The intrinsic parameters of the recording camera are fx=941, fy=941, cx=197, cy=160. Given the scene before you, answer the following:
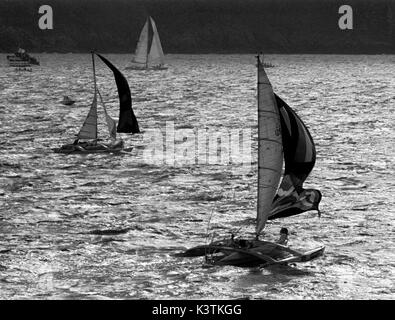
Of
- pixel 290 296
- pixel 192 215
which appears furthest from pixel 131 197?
pixel 290 296

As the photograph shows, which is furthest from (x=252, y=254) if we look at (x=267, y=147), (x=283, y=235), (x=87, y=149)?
(x=87, y=149)

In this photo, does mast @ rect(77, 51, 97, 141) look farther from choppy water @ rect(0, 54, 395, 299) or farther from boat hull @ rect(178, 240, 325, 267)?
boat hull @ rect(178, 240, 325, 267)

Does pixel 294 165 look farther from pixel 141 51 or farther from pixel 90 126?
pixel 141 51

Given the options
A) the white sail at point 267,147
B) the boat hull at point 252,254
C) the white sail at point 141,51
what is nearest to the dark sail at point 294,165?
the white sail at point 267,147

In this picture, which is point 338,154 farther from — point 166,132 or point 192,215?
point 192,215

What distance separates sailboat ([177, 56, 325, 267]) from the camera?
108ft

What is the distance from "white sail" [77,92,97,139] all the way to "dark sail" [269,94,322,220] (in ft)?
98.1

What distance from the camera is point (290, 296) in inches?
1228

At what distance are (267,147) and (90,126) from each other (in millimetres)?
32715

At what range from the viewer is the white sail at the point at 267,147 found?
32688 mm

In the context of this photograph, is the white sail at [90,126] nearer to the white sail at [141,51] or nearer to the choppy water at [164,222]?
the choppy water at [164,222]

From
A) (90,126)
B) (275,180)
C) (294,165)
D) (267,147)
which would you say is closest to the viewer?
(267,147)

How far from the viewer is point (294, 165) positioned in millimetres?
34281
